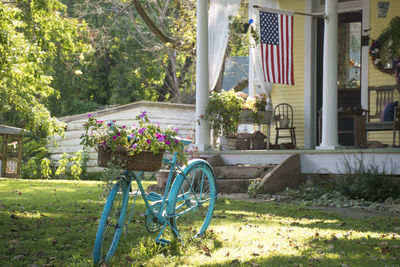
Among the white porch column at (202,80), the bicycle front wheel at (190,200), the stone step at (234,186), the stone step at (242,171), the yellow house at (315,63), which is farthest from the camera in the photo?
the yellow house at (315,63)

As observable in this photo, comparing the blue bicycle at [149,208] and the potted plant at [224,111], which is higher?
the potted plant at [224,111]

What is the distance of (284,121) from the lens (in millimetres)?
11742

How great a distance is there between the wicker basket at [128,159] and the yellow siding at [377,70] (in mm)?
8107

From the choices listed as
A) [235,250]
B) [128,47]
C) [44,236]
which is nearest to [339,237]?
[235,250]

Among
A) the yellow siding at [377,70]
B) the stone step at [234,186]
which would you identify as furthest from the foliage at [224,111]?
the yellow siding at [377,70]

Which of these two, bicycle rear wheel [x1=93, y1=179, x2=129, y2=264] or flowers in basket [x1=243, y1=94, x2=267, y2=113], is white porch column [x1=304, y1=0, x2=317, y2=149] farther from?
bicycle rear wheel [x1=93, y1=179, x2=129, y2=264]

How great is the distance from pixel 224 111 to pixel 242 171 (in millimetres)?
1519

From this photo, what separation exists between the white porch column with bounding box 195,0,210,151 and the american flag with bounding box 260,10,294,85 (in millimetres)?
1264

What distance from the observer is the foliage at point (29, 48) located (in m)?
8.05

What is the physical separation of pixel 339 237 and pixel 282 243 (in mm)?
645

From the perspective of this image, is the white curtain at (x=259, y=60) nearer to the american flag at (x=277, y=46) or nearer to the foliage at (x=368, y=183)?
the american flag at (x=277, y=46)

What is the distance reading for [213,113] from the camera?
10898mm

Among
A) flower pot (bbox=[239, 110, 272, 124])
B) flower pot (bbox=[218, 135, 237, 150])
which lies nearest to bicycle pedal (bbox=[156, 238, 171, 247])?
flower pot (bbox=[239, 110, 272, 124])

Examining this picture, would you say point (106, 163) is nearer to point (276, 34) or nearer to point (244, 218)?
point (244, 218)
